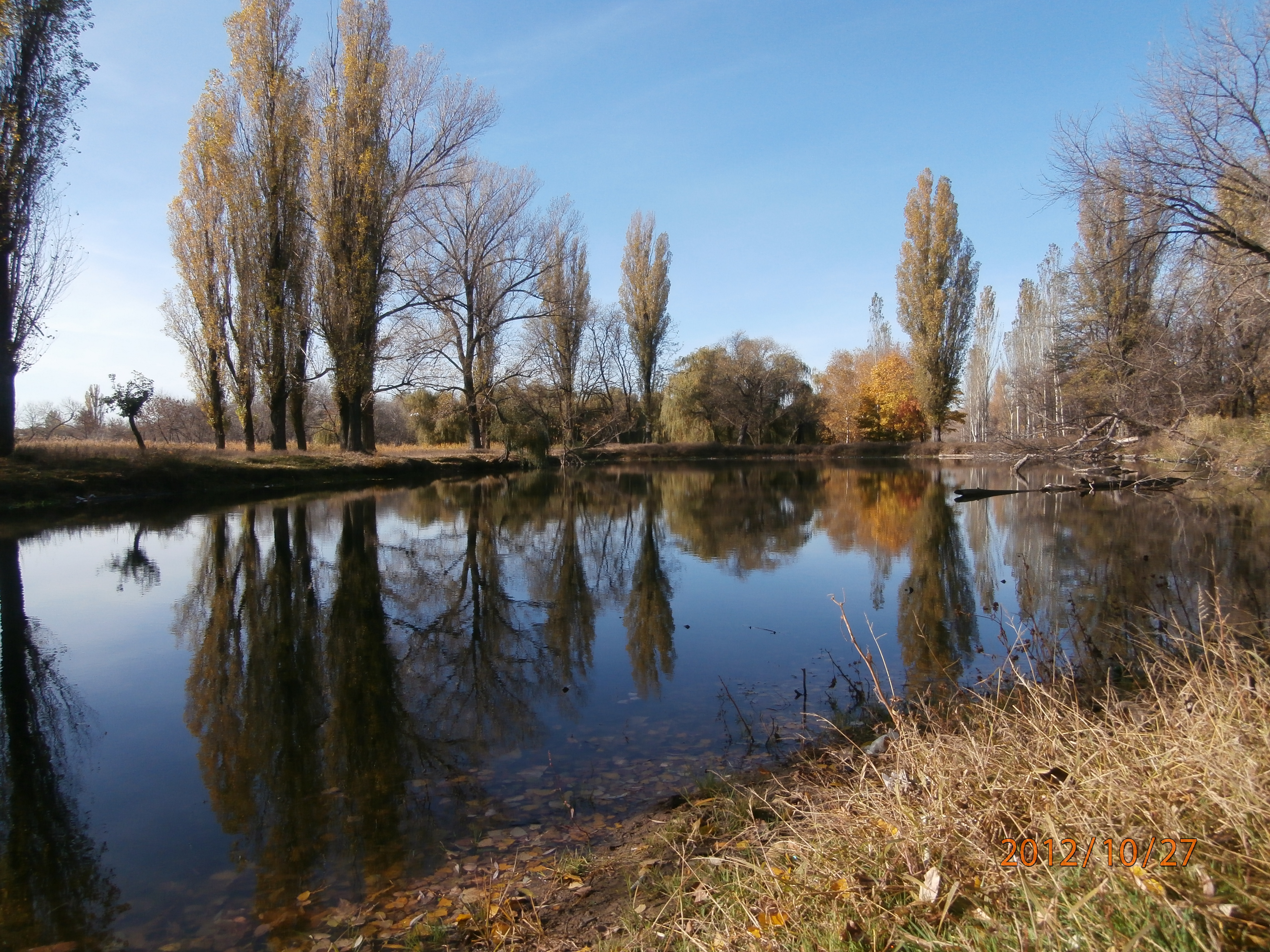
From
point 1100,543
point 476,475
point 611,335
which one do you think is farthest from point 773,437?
point 1100,543

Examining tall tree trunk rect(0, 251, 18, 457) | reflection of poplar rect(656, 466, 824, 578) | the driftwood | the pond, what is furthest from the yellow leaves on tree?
tall tree trunk rect(0, 251, 18, 457)

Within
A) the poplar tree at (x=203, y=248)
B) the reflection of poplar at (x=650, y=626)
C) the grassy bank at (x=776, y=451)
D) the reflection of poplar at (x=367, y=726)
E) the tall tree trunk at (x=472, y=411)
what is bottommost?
the reflection of poplar at (x=650, y=626)

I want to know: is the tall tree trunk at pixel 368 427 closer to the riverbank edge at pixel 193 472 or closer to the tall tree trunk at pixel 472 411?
the riverbank edge at pixel 193 472

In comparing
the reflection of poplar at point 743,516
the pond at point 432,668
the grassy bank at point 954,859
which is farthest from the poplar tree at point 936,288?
the grassy bank at point 954,859

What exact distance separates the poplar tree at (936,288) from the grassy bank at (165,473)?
84.4 feet

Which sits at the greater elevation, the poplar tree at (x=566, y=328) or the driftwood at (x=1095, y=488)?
the poplar tree at (x=566, y=328)

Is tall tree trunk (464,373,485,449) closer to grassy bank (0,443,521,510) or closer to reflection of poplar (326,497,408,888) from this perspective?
grassy bank (0,443,521,510)

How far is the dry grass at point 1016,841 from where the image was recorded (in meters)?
1.54

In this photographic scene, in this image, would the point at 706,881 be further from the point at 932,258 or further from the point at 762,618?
the point at 932,258

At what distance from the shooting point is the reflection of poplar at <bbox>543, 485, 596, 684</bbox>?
572 cm

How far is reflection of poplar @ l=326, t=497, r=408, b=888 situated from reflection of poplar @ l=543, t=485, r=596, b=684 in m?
1.30

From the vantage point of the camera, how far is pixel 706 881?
7.79 feet

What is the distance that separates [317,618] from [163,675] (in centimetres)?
157
